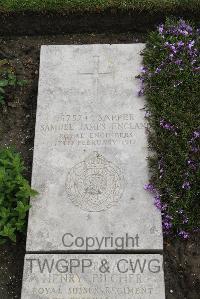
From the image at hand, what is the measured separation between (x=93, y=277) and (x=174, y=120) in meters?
1.71

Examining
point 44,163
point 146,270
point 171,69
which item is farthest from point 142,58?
point 146,270

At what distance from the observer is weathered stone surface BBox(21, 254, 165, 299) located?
14.4 ft

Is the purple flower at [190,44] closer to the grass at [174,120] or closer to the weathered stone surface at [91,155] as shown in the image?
the grass at [174,120]

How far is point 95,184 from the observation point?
4891mm

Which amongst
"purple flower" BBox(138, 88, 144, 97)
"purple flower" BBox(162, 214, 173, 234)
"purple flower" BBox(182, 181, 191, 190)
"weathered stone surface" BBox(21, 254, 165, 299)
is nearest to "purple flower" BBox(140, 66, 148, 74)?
"purple flower" BBox(138, 88, 144, 97)

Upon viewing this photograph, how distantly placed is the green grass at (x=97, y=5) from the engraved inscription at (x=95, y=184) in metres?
2.03

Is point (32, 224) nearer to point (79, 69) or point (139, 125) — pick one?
point (139, 125)

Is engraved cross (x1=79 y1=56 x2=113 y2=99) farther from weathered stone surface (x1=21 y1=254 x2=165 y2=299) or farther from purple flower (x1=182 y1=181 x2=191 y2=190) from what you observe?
weathered stone surface (x1=21 y1=254 x2=165 y2=299)

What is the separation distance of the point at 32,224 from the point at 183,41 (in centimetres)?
254

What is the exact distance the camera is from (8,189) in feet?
16.0

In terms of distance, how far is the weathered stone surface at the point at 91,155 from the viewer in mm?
4672

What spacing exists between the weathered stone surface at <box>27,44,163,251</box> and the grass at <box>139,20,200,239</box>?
0.12 m

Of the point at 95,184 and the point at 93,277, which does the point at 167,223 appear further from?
the point at 93,277

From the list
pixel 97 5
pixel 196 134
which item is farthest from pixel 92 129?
pixel 97 5
